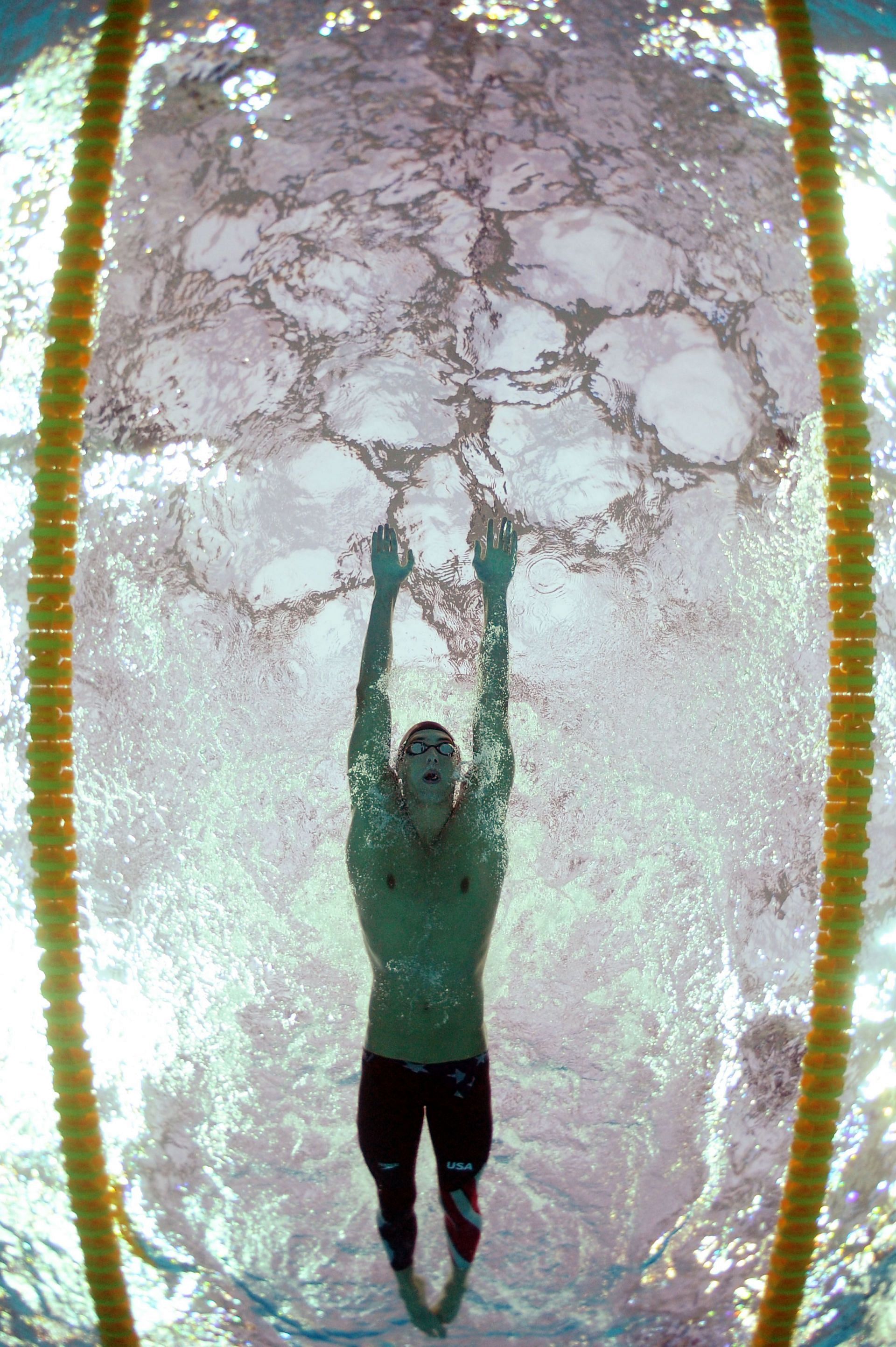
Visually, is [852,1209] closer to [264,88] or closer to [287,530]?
[287,530]

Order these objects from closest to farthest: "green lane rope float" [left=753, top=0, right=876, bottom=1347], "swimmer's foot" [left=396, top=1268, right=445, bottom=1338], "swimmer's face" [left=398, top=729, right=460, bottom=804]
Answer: "green lane rope float" [left=753, top=0, right=876, bottom=1347] < "swimmer's foot" [left=396, top=1268, right=445, bottom=1338] < "swimmer's face" [left=398, top=729, right=460, bottom=804]

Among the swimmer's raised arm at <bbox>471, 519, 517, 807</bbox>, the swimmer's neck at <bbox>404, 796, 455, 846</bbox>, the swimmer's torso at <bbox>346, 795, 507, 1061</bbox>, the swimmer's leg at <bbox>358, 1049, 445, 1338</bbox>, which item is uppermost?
the swimmer's raised arm at <bbox>471, 519, 517, 807</bbox>

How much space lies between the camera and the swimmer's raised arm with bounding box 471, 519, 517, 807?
1.94 meters

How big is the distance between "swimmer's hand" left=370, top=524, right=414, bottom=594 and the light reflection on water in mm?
419

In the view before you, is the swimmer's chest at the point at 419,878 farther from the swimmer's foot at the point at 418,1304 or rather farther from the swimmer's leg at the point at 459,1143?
the swimmer's foot at the point at 418,1304

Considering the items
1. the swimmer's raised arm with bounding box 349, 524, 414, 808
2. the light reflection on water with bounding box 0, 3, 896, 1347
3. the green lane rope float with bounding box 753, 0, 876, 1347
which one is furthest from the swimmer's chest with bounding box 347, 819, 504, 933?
the green lane rope float with bounding box 753, 0, 876, 1347

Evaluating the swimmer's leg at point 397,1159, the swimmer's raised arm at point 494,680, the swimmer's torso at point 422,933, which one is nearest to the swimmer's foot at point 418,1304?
the swimmer's leg at point 397,1159

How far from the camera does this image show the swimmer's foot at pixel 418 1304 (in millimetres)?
1863

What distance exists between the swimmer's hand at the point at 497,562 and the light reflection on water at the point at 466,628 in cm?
45

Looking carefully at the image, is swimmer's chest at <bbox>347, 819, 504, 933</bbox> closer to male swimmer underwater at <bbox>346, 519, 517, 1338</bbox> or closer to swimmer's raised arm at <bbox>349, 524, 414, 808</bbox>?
male swimmer underwater at <bbox>346, 519, 517, 1338</bbox>

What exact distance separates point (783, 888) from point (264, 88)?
1.83 metres

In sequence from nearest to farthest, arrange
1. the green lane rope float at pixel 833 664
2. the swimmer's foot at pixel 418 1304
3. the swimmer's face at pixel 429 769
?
1. the green lane rope float at pixel 833 664
2. the swimmer's foot at pixel 418 1304
3. the swimmer's face at pixel 429 769

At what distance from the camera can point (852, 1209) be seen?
1687mm

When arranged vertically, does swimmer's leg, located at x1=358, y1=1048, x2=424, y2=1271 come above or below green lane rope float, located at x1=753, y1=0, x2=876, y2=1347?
below
